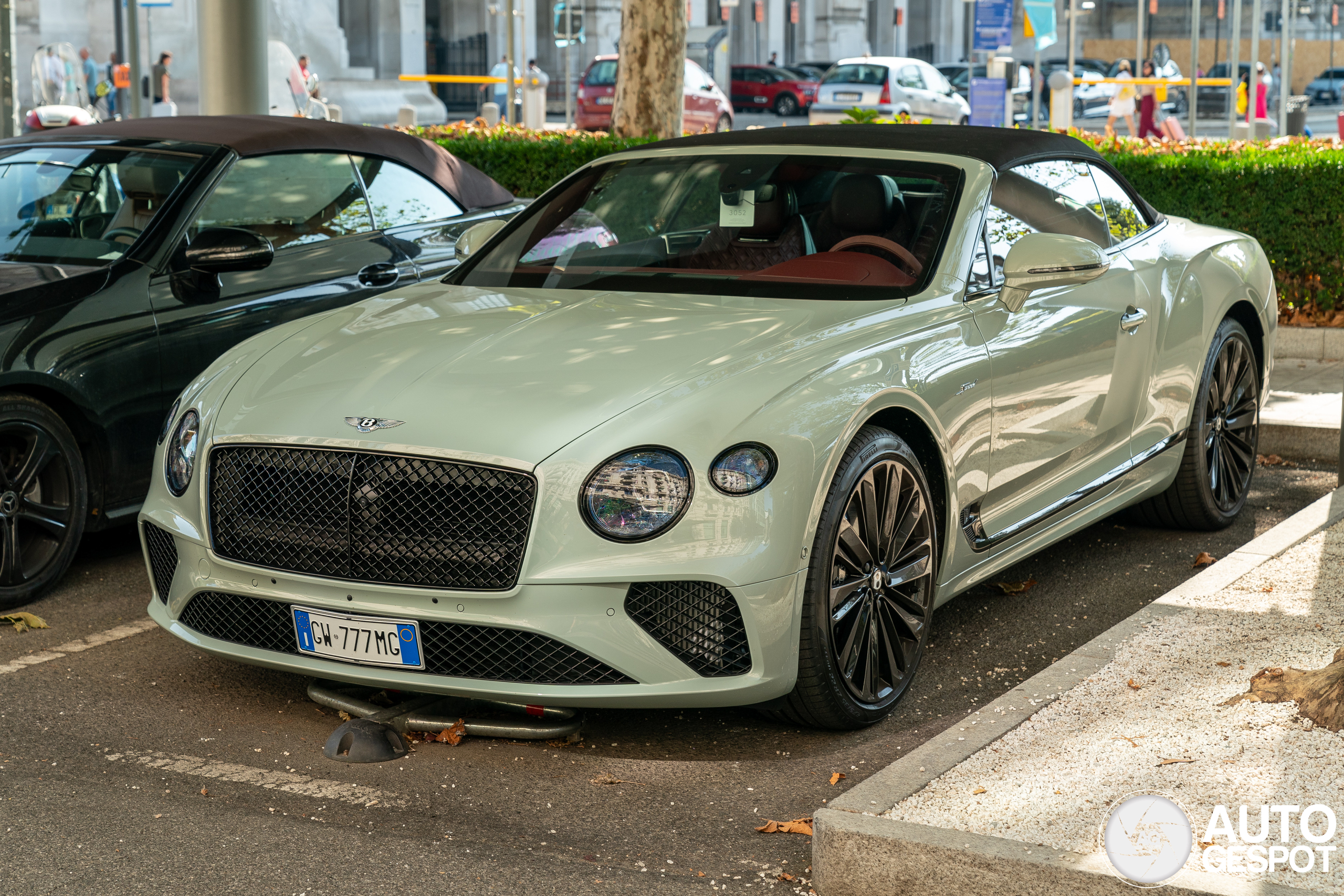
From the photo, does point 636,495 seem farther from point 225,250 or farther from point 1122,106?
point 1122,106

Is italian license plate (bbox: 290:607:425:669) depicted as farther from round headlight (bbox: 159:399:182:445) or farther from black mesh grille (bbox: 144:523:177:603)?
round headlight (bbox: 159:399:182:445)

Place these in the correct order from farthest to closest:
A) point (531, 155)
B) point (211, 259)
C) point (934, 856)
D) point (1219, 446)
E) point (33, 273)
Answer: point (531, 155)
point (1219, 446)
point (211, 259)
point (33, 273)
point (934, 856)

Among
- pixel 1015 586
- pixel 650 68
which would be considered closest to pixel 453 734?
pixel 1015 586

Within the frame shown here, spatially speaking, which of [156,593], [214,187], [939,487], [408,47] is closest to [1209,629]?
[939,487]

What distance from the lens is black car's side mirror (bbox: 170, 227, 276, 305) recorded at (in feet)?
19.5

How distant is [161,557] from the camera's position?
4500mm

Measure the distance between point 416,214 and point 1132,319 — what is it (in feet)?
10.7

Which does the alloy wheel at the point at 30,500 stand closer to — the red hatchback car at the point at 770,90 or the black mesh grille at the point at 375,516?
the black mesh grille at the point at 375,516

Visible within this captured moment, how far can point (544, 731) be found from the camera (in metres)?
4.21

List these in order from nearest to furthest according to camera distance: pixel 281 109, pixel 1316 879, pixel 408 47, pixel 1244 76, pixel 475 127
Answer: pixel 1316 879 < pixel 475 127 < pixel 281 109 < pixel 408 47 < pixel 1244 76

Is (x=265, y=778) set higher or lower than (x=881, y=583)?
lower

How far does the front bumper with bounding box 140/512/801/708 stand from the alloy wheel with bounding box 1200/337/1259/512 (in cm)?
295

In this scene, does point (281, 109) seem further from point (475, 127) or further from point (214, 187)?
point (214, 187)

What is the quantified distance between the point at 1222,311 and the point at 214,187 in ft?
13.1
